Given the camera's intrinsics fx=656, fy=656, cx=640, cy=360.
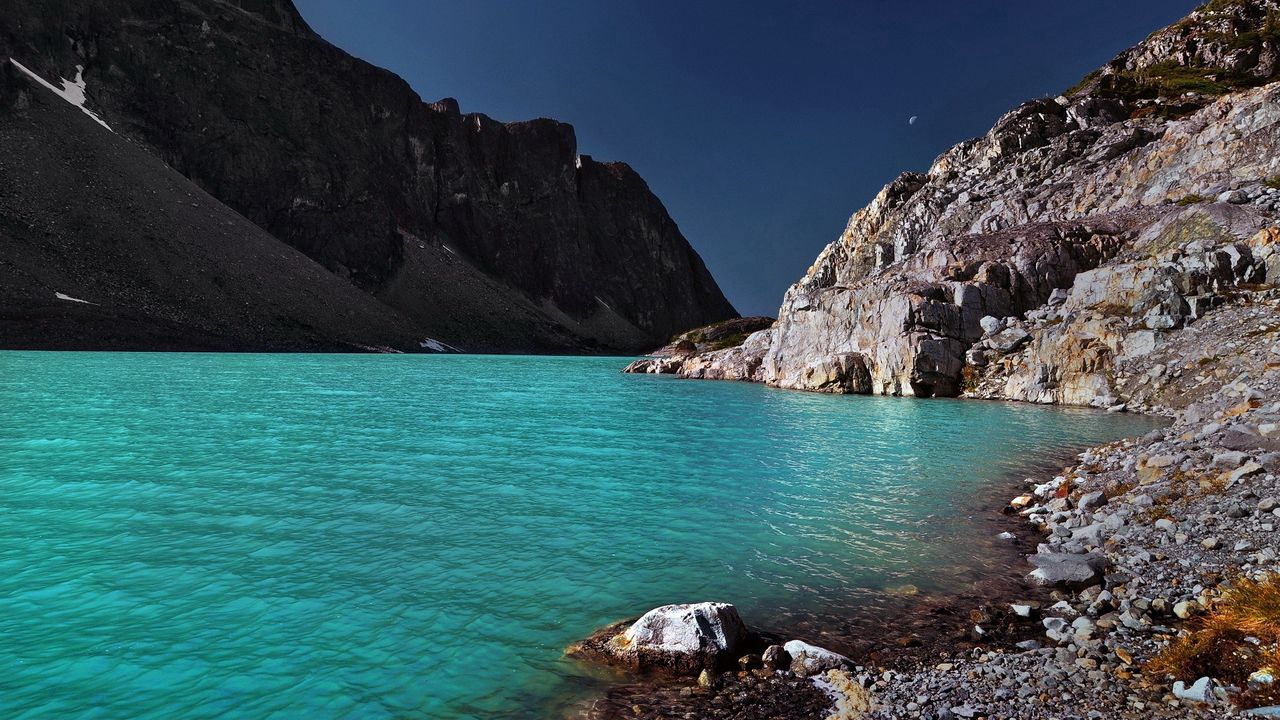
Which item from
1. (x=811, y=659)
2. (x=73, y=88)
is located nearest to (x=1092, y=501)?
(x=811, y=659)

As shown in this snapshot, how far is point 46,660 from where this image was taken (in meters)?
7.32

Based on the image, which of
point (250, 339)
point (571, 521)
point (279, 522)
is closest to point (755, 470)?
point (571, 521)

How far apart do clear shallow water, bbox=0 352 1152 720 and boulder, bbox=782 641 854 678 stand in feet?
4.96

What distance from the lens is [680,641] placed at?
7.39 m

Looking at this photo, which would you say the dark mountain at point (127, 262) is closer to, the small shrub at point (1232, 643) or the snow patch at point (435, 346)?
the snow patch at point (435, 346)

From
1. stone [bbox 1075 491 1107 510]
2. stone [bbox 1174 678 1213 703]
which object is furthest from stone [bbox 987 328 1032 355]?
stone [bbox 1174 678 1213 703]

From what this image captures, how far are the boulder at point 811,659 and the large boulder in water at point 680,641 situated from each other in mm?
615

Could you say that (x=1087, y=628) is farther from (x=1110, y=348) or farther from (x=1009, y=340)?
(x=1009, y=340)

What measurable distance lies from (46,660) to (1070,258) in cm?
6006

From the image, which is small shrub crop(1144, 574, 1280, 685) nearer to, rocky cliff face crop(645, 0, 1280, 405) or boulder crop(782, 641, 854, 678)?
boulder crop(782, 641, 854, 678)

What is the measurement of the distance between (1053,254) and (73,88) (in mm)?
197790

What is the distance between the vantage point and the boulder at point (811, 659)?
23.7 feet

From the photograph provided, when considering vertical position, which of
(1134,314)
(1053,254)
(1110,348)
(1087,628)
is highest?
(1053,254)

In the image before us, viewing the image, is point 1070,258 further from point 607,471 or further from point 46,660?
point 46,660
